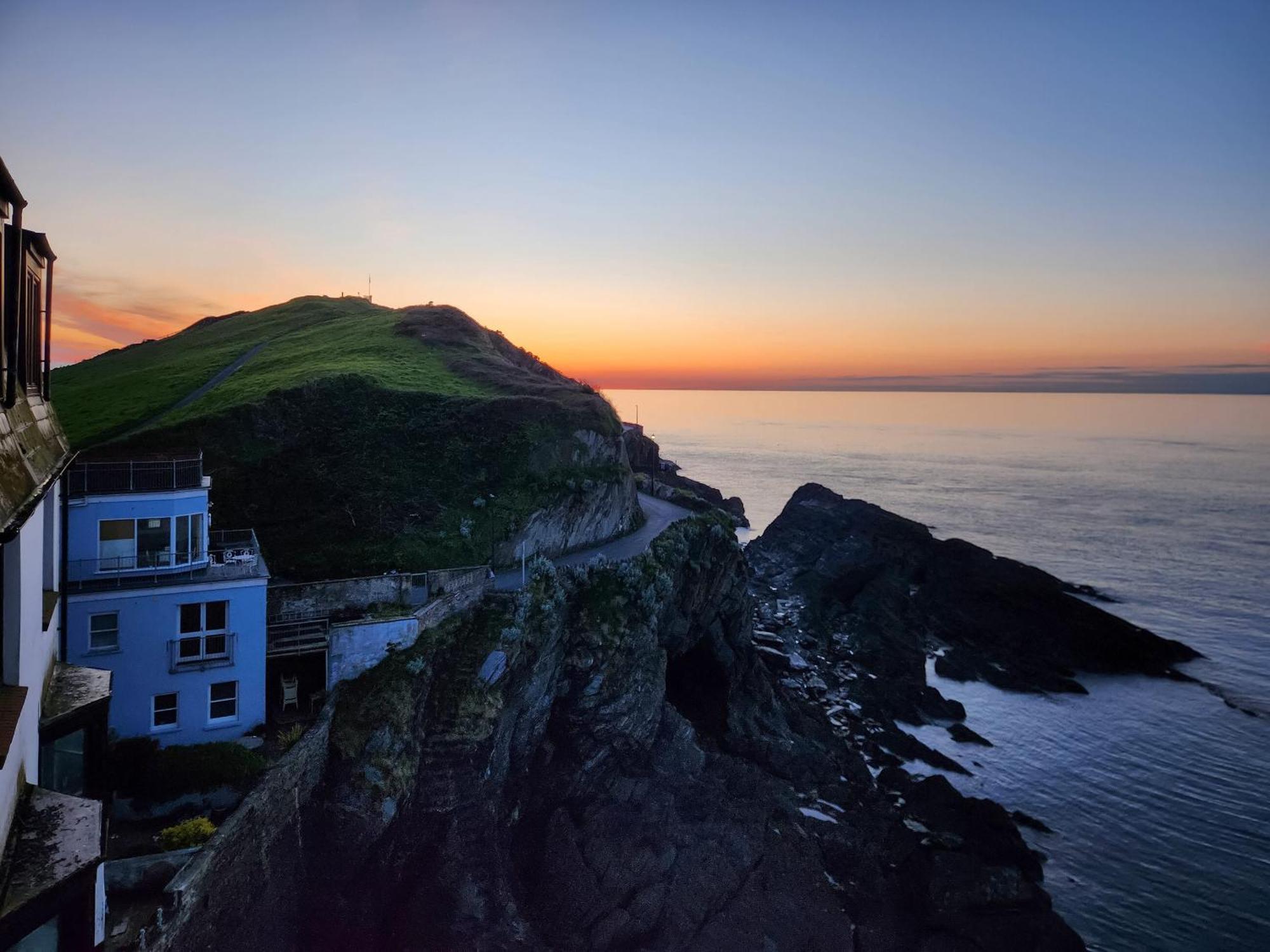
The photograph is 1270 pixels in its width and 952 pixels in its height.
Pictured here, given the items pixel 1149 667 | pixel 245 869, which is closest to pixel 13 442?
pixel 245 869

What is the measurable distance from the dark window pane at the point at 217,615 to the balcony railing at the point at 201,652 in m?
0.23

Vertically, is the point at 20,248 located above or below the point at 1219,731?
above

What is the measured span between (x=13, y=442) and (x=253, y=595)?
16.2 meters

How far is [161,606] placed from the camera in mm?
20641

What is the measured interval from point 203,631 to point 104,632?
2.39 m

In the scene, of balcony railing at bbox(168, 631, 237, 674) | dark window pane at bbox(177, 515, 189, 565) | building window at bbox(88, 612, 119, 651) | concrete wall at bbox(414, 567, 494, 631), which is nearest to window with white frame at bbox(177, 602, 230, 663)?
balcony railing at bbox(168, 631, 237, 674)

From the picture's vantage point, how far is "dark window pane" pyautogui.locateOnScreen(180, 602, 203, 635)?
2098cm

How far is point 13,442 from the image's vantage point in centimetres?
723

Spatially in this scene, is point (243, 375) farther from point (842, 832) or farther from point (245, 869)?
point (842, 832)

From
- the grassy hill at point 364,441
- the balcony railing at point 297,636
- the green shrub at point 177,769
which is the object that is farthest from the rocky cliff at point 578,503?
the green shrub at point 177,769

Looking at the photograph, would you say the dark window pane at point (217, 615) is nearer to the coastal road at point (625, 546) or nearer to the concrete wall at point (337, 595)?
the concrete wall at point (337, 595)

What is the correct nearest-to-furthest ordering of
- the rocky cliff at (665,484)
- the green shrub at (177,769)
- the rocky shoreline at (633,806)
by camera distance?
the green shrub at (177,769) → the rocky shoreline at (633,806) → the rocky cliff at (665,484)

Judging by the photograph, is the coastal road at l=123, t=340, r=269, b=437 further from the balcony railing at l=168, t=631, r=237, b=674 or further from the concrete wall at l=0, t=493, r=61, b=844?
the concrete wall at l=0, t=493, r=61, b=844

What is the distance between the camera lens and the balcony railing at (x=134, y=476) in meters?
20.2
